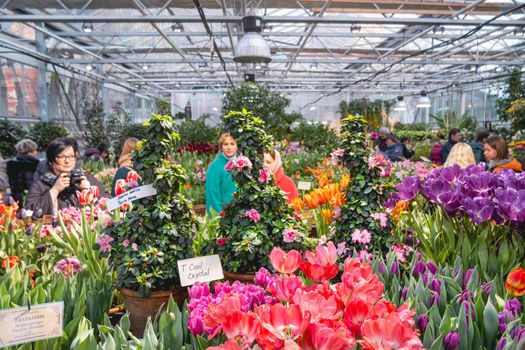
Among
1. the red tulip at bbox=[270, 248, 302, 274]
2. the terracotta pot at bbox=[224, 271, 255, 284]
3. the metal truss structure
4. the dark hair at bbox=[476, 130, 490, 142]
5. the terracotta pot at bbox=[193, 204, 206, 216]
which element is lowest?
the terracotta pot at bbox=[193, 204, 206, 216]

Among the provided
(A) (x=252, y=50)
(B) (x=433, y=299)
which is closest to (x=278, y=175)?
(A) (x=252, y=50)

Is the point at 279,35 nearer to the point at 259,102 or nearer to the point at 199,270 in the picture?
the point at 259,102

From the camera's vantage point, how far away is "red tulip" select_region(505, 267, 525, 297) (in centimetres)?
104

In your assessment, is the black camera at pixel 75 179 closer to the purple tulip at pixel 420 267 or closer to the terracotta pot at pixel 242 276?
the terracotta pot at pixel 242 276

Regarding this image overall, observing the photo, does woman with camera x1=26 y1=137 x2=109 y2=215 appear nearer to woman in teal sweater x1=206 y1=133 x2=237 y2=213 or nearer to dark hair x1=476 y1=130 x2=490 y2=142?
woman in teal sweater x1=206 y1=133 x2=237 y2=213

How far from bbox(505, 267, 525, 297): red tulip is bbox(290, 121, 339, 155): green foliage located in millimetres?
6130

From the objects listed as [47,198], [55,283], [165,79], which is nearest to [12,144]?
[47,198]

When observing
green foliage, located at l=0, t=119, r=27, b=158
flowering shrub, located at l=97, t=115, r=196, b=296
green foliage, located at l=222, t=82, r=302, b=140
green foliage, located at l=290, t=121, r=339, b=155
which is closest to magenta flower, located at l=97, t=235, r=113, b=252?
flowering shrub, located at l=97, t=115, r=196, b=296

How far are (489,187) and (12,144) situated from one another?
7.61 meters

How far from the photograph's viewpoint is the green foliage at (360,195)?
162 cm

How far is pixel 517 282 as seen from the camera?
104cm

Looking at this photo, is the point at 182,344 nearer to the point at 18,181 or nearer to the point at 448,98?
the point at 18,181

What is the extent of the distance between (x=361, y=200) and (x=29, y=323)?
45.2 inches

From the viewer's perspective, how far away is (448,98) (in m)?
23.1
